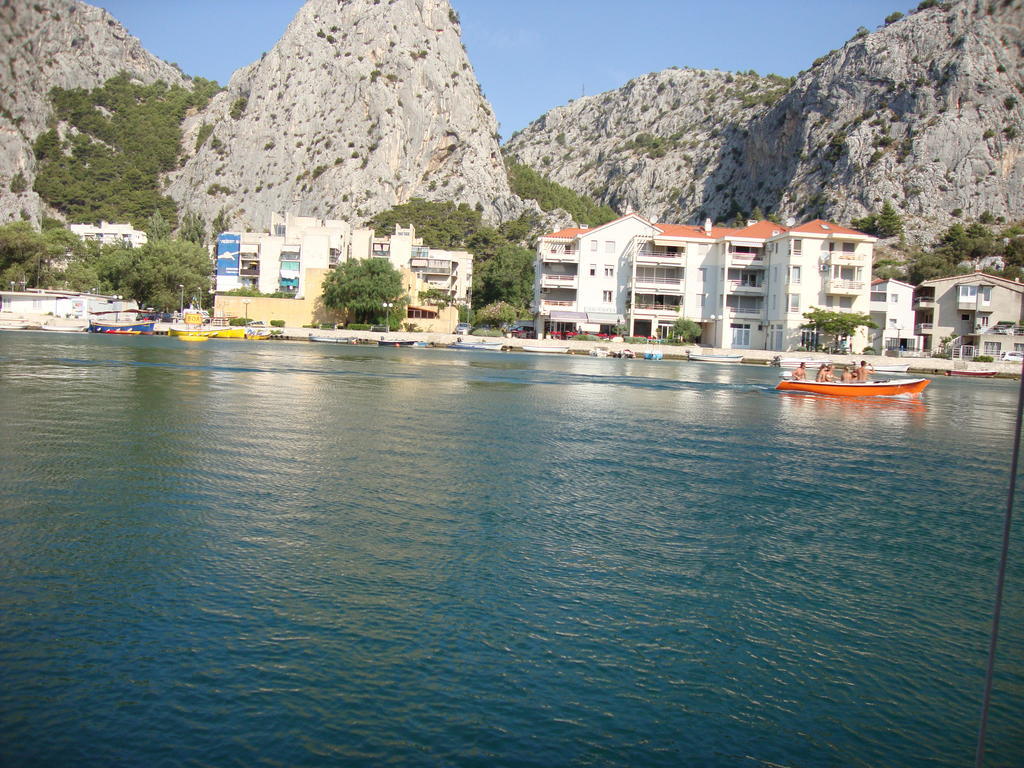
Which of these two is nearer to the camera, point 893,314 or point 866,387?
point 866,387

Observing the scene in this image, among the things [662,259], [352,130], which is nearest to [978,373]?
[662,259]

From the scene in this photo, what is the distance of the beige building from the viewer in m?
68.9

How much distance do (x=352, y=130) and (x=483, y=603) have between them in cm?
13567

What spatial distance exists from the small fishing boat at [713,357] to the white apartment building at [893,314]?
54.4ft

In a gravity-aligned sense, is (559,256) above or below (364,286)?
above

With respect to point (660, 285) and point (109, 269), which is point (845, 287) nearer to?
point (660, 285)

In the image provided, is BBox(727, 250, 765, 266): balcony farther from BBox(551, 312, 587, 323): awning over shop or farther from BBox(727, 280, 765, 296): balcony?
BBox(551, 312, 587, 323): awning over shop

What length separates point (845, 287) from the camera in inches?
2749

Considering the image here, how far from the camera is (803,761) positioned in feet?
17.5

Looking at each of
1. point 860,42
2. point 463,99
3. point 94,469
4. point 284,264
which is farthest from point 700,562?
point 463,99

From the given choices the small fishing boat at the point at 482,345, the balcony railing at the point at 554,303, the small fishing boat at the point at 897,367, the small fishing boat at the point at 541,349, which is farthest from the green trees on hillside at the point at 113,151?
the small fishing boat at the point at 897,367

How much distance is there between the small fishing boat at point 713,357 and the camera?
2611 inches

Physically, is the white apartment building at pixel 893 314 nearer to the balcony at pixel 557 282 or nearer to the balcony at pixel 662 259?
the balcony at pixel 662 259

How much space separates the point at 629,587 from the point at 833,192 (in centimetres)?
11181
